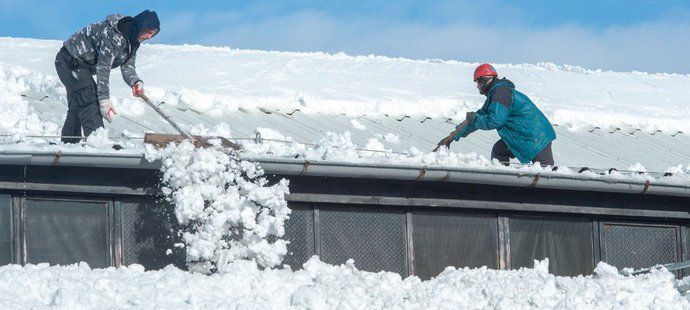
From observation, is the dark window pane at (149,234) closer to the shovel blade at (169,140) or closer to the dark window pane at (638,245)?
the shovel blade at (169,140)

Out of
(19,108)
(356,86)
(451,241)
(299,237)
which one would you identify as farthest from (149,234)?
(356,86)

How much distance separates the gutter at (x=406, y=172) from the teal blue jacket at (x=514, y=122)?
707 millimetres

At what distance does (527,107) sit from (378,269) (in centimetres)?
183

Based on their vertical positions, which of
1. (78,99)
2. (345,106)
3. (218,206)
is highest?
(345,106)

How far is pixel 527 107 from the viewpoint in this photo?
33.7 ft

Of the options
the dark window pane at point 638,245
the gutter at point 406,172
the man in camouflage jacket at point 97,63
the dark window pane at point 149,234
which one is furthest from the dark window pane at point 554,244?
the man in camouflage jacket at point 97,63

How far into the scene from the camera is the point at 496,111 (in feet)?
33.0

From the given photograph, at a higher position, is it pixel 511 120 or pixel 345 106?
pixel 345 106

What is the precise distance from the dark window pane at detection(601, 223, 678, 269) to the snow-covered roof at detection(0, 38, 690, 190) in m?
0.50

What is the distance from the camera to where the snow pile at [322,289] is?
785 centimetres

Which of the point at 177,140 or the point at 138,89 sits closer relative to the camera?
the point at 177,140

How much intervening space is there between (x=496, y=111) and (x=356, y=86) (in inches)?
163

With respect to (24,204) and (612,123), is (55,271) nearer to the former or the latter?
(24,204)

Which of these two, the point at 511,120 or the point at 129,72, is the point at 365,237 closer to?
the point at 511,120
